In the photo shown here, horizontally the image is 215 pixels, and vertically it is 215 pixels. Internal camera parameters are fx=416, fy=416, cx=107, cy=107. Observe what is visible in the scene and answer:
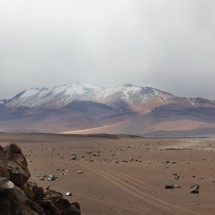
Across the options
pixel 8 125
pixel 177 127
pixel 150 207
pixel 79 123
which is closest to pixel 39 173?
pixel 150 207

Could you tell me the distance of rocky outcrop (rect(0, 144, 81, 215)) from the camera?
757cm

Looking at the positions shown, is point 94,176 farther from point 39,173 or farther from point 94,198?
point 94,198

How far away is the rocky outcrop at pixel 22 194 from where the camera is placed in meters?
7.57

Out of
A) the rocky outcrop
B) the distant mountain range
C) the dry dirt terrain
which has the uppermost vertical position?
the distant mountain range

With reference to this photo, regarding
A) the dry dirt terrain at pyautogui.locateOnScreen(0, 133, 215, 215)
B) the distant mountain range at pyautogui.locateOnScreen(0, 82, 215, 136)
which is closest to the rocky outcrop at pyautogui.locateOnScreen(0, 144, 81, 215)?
the dry dirt terrain at pyautogui.locateOnScreen(0, 133, 215, 215)

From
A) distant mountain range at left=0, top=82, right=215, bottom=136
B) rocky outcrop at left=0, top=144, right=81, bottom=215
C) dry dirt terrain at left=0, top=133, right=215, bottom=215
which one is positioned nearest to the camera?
rocky outcrop at left=0, top=144, right=81, bottom=215

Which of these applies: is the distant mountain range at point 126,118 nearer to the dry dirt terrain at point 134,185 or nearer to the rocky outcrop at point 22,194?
the dry dirt terrain at point 134,185

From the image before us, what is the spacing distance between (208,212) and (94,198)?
3.49 metres

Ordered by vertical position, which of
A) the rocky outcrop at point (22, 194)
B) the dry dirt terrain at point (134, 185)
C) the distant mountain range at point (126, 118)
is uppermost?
the distant mountain range at point (126, 118)

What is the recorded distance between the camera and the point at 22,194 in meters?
7.87

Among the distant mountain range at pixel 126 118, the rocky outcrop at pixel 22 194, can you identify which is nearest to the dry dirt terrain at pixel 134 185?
the rocky outcrop at pixel 22 194

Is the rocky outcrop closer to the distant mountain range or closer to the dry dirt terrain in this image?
the dry dirt terrain

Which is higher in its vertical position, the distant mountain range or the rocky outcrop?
the distant mountain range

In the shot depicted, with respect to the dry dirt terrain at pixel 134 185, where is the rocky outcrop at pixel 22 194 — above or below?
above
